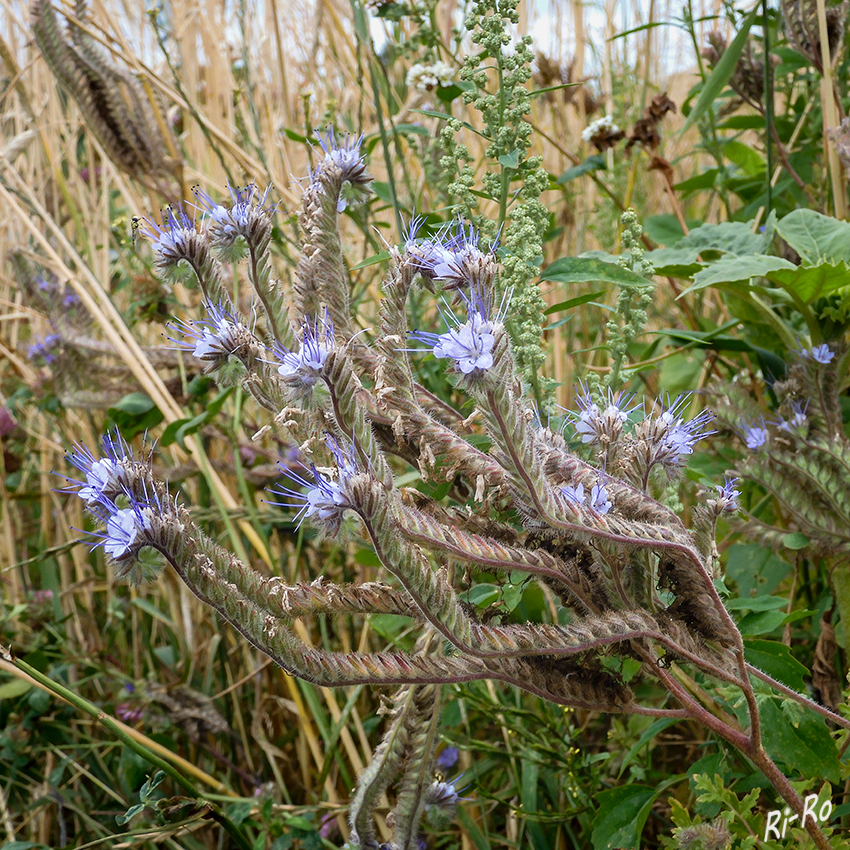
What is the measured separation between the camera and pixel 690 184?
146cm

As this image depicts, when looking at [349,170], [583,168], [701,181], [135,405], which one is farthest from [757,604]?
[135,405]

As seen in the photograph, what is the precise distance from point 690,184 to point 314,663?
1178mm

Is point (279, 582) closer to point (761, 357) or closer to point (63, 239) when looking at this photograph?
point (761, 357)

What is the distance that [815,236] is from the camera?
3.54 feet

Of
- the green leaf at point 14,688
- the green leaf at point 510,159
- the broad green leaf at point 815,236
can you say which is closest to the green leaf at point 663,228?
the broad green leaf at point 815,236

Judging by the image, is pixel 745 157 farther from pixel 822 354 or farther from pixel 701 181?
pixel 822 354

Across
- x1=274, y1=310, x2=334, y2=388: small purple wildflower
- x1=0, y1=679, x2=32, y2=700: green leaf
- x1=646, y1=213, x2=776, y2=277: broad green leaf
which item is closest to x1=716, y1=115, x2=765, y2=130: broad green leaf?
x1=646, y1=213, x2=776, y2=277: broad green leaf

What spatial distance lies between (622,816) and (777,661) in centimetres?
24

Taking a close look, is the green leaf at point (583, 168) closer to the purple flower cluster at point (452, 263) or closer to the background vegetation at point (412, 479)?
the background vegetation at point (412, 479)

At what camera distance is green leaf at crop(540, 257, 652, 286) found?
896mm

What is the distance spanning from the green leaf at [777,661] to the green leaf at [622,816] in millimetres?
177

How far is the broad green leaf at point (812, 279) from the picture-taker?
96 centimetres

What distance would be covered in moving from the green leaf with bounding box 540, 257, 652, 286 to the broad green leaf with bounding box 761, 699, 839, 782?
45 cm

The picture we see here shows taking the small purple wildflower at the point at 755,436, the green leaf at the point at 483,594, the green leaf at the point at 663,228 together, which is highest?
the green leaf at the point at 663,228
